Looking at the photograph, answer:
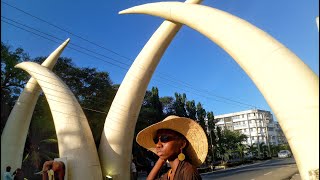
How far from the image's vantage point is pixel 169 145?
11.5ft

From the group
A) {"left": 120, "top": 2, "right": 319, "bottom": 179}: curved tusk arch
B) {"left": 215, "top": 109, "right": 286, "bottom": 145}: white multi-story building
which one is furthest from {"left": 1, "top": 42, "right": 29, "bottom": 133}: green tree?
{"left": 215, "top": 109, "right": 286, "bottom": 145}: white multi-story building

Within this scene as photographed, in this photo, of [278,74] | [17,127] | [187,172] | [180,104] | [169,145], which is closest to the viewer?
[187,172]

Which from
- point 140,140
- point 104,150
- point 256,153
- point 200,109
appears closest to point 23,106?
point 104,150

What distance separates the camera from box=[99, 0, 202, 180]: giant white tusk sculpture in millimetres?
10625

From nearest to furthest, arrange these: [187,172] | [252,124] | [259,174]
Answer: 1. [187,172]
2. [259,174]
3. [252,124]

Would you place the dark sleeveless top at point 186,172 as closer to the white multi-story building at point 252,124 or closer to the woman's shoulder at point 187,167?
the woman's shoulder at point 187,167

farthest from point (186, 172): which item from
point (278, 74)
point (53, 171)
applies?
point (53, 171)

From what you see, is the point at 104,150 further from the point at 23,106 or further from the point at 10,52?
the point at 10,52

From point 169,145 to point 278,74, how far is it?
2694mm

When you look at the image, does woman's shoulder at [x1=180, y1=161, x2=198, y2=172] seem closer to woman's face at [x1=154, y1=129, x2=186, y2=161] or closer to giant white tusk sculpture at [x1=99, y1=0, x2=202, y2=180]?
woman's face at [x1=154, y1=129, x2=186, y2=161]

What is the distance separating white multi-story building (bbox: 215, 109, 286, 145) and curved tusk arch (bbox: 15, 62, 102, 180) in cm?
9627

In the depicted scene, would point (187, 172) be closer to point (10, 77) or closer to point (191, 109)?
point (10, 77)

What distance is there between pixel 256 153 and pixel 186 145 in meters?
77.3

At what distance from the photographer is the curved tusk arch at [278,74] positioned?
4.87m
